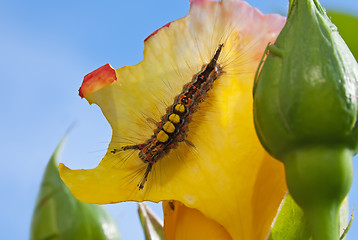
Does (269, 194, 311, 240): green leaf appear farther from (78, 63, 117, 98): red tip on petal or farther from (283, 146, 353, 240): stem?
(78, 63, 117, 98): red tip on petal

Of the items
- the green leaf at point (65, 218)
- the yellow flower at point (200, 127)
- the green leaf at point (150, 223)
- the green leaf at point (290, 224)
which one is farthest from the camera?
the green leaf at point (65, 218)

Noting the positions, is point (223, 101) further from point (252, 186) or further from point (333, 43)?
point (333, 43)

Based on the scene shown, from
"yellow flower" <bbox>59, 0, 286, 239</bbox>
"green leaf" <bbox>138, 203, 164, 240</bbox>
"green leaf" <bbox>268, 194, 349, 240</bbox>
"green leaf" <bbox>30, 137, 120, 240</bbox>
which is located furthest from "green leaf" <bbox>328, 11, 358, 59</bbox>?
"green leaf" <bbox>30, 137, 120, 240</bbox>

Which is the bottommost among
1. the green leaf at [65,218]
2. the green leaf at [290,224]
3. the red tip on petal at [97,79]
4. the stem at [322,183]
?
the green leaf at [290,224]

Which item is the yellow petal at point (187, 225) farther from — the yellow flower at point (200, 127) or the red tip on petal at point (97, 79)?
the red tip on petal at point (97, 79)

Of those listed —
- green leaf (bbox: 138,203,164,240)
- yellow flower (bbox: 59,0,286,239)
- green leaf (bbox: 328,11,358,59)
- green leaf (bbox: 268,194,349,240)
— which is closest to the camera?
green leaf (bbox: 268,194,349,240)

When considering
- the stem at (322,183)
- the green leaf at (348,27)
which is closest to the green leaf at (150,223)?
the stem at (322,183)

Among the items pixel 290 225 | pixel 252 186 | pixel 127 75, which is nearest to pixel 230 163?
pixel 252 186
